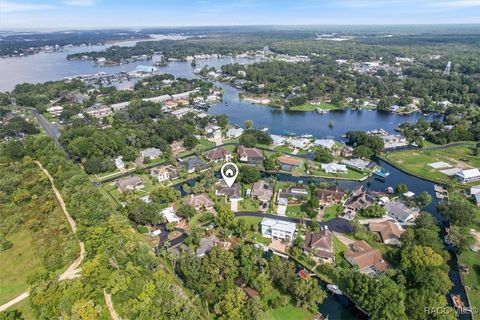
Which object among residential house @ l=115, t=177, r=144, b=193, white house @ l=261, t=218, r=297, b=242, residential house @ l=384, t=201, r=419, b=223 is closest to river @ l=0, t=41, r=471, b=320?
residential house @ l=384, t=201, r=419, b=223

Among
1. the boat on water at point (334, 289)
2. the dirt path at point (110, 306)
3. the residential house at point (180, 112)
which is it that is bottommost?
the dirt path at point (110, 306)

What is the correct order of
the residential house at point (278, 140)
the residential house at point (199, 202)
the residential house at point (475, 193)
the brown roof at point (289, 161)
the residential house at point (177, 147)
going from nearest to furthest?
the residential house at point (199, 202) → the residential house at point (475, 193) → the brown roof at point (289, 161) → the residential house at point (177, 147) → the residential house at point (278, 140)

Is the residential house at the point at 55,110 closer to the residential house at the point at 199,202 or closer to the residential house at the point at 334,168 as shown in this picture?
the residential house at the point at 199,202

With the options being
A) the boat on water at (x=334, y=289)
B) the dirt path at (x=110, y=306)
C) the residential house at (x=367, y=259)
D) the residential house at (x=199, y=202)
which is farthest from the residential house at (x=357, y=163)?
the dirt path at (x=110, y=306)

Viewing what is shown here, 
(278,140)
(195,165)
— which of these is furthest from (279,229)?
(278,140)

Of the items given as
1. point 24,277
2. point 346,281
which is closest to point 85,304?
point 24,277

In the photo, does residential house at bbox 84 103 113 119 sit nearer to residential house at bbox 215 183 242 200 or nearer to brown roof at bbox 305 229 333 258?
residential house at bbox 215 183 242 200

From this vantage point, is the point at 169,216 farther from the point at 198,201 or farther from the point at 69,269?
the point at 69,269
